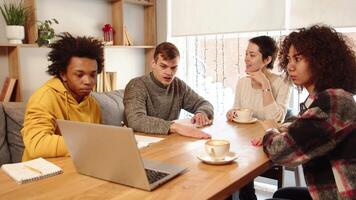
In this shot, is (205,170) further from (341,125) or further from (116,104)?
(116,104)

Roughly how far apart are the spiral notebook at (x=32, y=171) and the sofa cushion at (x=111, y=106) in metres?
1.42

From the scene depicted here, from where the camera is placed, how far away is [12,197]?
34.7 inches


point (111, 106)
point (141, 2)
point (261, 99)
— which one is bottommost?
point (111, 106)

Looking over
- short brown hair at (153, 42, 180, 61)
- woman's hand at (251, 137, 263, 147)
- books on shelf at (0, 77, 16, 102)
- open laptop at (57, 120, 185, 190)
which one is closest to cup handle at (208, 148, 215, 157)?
open laptop at (57, 120, 185, 190)

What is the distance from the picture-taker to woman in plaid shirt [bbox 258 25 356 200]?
1035 mm

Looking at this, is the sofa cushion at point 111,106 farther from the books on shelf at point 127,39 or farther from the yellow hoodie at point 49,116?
the yellow hoodie at point 49,116

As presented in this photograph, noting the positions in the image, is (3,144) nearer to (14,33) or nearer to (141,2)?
(14,33)

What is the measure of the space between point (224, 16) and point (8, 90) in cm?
196

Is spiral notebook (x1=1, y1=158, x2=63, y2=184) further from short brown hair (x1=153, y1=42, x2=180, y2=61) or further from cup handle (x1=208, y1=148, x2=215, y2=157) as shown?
short brown hair (x1=153, y1=42, x2=180, y2=61)

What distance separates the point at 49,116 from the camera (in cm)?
139

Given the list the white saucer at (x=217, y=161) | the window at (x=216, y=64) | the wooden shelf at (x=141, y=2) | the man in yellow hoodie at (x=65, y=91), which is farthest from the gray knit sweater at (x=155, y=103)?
the wooden shelf at (x=141, y=2)

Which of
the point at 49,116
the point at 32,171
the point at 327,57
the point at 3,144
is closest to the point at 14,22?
the point at 3,144

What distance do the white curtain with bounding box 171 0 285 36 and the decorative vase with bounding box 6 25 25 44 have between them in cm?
160

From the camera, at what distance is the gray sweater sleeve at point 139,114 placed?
1.66 m
